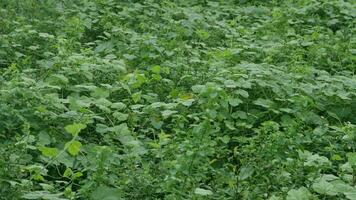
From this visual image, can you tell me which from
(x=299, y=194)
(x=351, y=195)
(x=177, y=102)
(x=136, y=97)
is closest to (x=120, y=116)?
(x=136, y=97)

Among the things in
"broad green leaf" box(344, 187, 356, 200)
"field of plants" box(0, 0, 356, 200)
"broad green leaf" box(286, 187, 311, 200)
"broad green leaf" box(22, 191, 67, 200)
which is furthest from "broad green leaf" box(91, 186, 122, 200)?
"broad green leaf" box(344, 187, 356, 200)

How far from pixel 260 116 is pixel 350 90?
683 millimetres

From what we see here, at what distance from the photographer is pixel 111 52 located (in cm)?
509

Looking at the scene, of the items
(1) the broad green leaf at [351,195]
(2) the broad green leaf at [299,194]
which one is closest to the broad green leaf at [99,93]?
(2) the broad green leaf at [299,194]

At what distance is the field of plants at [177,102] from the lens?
2.83m

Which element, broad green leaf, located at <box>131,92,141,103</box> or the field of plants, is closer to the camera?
the field of plants

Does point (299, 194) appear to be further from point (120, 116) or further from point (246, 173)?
point (120, 116)

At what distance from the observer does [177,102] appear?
12.6ft

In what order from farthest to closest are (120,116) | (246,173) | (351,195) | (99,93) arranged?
(99,93) < (120,116) < (246,173) < (351,195)

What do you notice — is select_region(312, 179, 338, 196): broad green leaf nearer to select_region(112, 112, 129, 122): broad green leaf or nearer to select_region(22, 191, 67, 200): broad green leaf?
select_region(22, 191, 67, 200): broad green leaf

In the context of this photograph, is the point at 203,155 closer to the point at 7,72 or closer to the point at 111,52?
the point at 7,72

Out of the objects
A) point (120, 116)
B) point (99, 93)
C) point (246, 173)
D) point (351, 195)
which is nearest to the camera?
point (351, 195)

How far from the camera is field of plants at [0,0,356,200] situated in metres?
2.83

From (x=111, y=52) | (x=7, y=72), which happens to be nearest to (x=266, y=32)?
(x=111, y=52)
